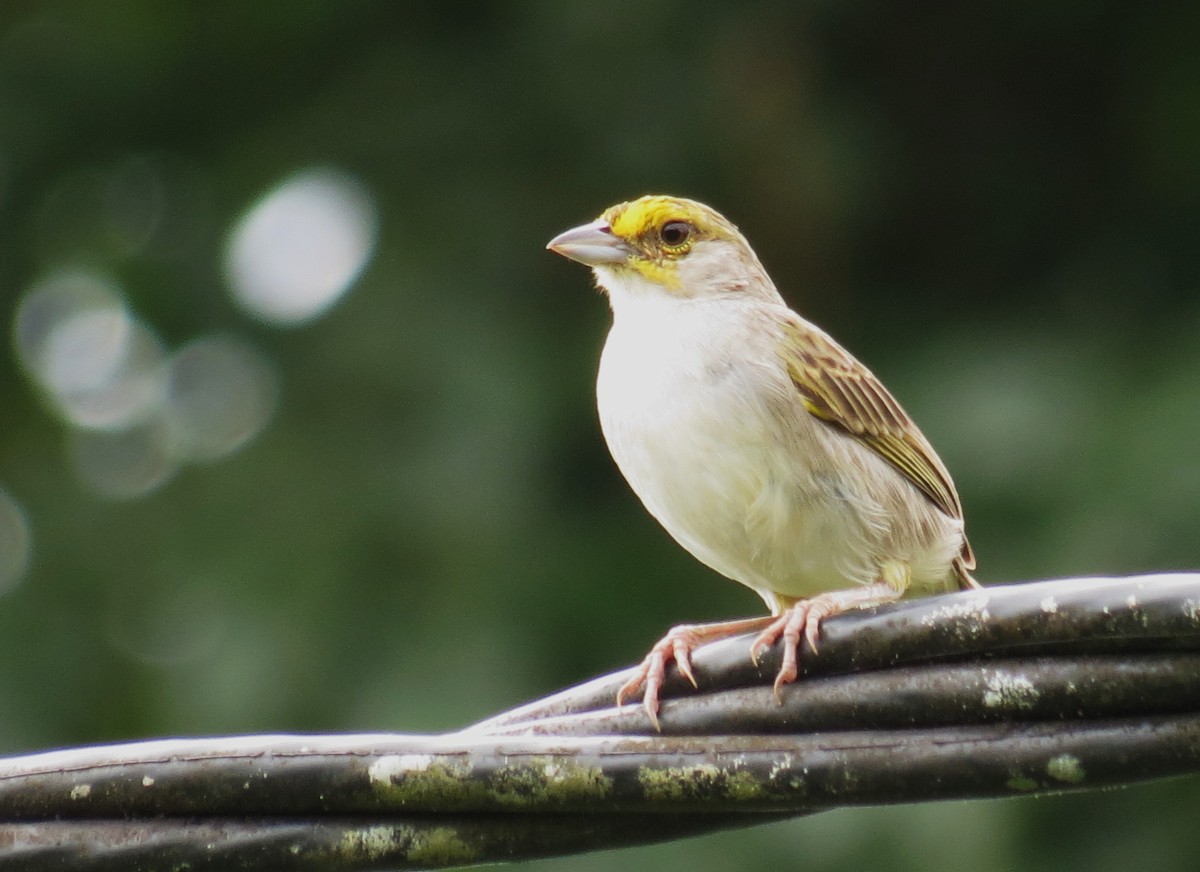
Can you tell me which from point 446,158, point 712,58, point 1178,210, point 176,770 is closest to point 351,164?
point 446,158

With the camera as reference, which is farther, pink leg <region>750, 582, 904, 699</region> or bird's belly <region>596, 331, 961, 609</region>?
bird's belly <region>596, 331, 961, 609</region>

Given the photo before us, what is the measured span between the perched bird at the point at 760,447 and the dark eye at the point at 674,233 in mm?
81

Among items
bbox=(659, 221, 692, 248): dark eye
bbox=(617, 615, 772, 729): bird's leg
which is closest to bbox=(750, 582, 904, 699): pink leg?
bbox=(617, 615, 772, 729): bird's leg

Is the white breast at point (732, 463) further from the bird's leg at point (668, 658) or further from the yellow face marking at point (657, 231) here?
the yellow face marking at point (657, 231)

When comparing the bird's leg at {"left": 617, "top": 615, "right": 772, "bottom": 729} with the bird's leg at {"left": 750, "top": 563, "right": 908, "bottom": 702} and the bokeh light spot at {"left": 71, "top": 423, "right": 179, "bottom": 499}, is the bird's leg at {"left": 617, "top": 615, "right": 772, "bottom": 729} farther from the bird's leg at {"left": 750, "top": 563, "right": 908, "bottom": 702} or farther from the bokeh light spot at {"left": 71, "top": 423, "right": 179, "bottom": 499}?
the bokeh light spot at {"left": 71, "top": 423, "right": 179, "bottom": 499}

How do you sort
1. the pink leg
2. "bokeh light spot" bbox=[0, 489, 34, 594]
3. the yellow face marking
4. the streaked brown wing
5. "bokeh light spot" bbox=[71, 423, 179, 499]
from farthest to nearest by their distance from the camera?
"bokeh light spot" bbox=[71, 423, 179, 499] → "bokeh light spot" bbox=[0, 489, 34, 594] → the yellow face marking → the streaked brown wing → the pink leg

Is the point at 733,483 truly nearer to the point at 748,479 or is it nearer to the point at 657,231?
the point at 748,479

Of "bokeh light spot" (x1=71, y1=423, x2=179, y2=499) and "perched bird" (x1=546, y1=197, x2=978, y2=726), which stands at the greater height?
"perched bird" (x1=546, y1=197, x2=978, y2=726)

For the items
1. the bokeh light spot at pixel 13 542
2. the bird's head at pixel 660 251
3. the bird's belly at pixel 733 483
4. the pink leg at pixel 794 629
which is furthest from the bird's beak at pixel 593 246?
the bokeh light spot at pixel 13 542

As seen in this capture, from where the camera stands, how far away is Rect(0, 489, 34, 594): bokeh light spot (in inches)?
292

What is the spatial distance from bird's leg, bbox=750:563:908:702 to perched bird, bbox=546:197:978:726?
1cm

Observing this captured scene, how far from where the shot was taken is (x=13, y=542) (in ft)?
24.9

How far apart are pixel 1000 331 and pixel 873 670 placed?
16.9 feet

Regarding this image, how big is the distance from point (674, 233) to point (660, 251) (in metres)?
0.09
